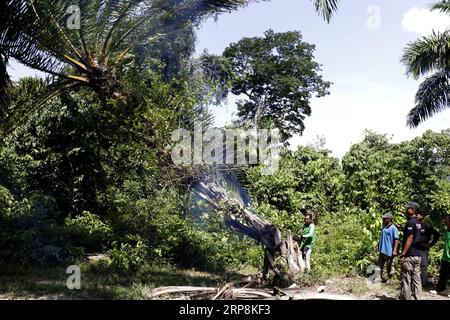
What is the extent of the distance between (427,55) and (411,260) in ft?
31.7

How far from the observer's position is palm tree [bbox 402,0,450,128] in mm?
13969

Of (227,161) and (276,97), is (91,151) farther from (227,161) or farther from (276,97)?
(276,97)

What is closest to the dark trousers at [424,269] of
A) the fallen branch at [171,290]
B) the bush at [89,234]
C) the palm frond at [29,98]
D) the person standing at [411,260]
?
the person standing at [411,260]

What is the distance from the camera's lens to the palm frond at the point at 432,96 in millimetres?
15398

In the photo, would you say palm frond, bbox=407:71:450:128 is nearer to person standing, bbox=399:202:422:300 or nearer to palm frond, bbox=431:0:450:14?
palm frond, bbox=431:0:450:14

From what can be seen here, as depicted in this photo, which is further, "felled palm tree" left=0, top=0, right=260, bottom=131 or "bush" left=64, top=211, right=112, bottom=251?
"bush" left=64, top=211, right=112, bottom=251

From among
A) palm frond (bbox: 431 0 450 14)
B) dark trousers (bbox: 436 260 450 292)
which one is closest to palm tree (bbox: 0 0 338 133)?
dark trousers (bbox: 436 260 450 292)

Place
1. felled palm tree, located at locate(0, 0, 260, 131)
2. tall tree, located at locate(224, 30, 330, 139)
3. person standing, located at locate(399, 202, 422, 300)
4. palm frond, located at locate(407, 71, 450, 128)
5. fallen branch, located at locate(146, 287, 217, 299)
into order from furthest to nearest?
tall tree, located at locate(224, 30, 330, 139) → palm frond, located at locate(407, 71, 450, 128) → felled palm tree, located at locate(0, 0, 260, 131) → fallen branch, located at locate(146, 287, 217, 299) → person standing, located at locate(399, 202, 422, 300)

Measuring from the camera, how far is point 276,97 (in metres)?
31.2

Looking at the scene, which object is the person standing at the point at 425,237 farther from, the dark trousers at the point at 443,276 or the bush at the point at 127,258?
the bush at the point at 127,258

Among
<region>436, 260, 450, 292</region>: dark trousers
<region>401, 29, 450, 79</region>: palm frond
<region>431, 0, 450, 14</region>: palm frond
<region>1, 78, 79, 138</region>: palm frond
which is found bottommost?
<region>436, 260, 450, 292</region>: dark trousers

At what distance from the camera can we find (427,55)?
14.3m

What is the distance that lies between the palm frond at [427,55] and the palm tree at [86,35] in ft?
25.3
